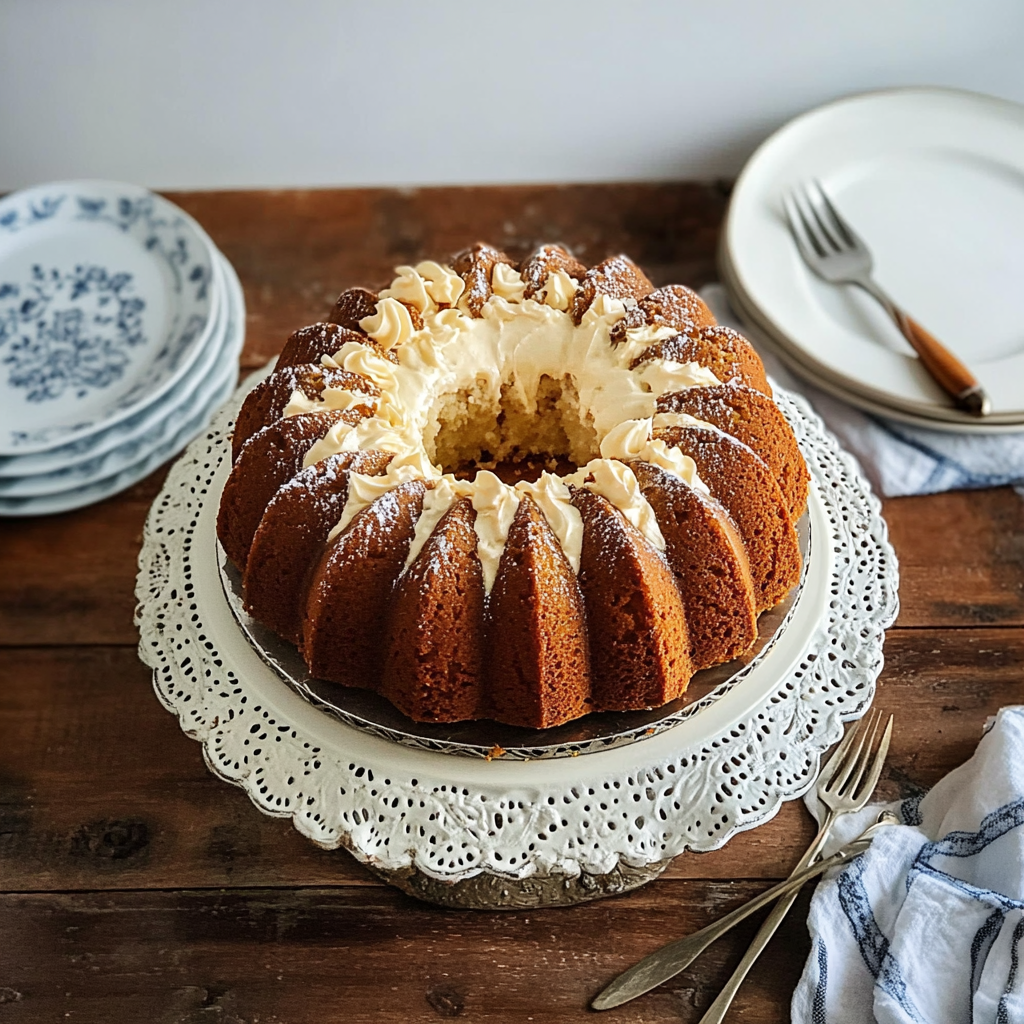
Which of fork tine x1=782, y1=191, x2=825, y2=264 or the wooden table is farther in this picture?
fork tine x1=782, y1=191, x2=825, y2=264

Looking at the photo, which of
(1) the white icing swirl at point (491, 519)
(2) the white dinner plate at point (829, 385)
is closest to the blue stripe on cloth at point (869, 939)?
(1) the white icing swirl at point (491, 519)

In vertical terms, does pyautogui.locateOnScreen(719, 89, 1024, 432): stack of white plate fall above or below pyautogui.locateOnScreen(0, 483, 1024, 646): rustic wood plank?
above

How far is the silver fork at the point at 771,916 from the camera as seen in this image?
4.72 feet

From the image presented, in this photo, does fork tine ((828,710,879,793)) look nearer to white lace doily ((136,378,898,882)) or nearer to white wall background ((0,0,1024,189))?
white lace doily ((136,378,898,882))

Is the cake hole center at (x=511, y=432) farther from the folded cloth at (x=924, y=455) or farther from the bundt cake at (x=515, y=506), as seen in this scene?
the folded cloth at (x=924, y=455)

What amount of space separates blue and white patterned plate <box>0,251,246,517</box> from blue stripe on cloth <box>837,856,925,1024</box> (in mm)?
1352

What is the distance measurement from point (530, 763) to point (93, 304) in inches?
56.5

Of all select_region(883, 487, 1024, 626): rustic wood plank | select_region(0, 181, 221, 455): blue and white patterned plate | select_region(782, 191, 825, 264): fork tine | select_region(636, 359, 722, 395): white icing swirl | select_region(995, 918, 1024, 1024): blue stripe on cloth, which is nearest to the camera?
select_region(995, 918, 1024, 1024): blue stripe on cloth

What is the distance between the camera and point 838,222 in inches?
91.8

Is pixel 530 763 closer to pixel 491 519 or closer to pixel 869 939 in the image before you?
pixel 491 519

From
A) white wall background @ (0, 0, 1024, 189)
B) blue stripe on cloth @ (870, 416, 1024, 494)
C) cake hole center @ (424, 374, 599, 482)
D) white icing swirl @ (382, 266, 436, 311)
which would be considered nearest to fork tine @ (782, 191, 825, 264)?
white wall background @ (0, 0, 1024, 189)

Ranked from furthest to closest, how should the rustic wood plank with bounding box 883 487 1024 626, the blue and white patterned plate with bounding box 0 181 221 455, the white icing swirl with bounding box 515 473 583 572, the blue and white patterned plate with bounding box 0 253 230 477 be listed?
the blue and white patterned plate with bounding box 0 181 221 455 → the blue and white patterned plate with bounding box 0 253 230 477 → the rustic wood plank with bounding box 883 487 1024 626 → the white icing swirl with bounding box 515 473 583 572

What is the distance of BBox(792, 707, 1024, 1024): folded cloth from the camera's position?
1.36m

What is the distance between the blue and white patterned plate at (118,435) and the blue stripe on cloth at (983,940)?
1.54 m
